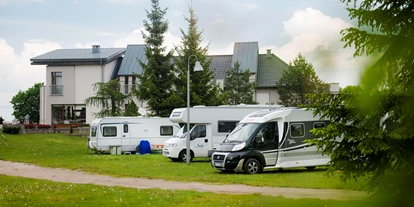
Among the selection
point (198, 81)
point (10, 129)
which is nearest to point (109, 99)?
point (198, 81)

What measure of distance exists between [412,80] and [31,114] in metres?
116

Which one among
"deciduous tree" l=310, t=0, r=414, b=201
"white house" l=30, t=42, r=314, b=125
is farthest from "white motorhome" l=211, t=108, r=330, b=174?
"white house" l=30, t=42, r=314, b=125

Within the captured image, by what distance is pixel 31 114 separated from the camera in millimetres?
111812

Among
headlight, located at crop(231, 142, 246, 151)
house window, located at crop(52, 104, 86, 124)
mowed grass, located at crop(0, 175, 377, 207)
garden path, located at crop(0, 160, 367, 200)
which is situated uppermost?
house window, located at crop(52, 104, 86, 124)

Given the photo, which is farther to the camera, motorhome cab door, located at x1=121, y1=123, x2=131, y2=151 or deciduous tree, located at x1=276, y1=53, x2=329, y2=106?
motorhome cab door, located at x1=121, y1=123, x2=131, y2=151

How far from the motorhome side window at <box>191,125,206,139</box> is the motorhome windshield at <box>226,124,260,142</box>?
562 cm

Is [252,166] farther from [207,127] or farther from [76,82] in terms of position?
[76,82]

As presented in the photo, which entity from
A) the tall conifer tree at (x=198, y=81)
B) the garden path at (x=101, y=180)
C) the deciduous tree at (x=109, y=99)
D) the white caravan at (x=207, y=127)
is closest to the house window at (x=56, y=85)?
the deciduous tree at (x=109, y=99)

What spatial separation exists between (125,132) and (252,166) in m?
16.5

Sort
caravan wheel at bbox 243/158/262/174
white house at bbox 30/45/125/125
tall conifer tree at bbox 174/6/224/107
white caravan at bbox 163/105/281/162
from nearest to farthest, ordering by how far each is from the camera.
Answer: caravan wheel at bbox 243/158/262/174 → white caravan at bbox 163/105/281/162 → tall conifer tree at bbox 174/6/224/107 → white house at bbox 30/45/125/125

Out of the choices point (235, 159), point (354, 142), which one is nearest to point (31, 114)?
point (235, 159)

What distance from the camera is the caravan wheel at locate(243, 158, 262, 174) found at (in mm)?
20484

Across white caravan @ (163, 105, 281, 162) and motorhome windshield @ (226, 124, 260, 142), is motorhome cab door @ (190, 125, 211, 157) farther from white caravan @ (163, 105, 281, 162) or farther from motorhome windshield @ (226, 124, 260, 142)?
motorhome windshield @ (226, 124, 260, 142)

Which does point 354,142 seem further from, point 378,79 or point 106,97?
point 106,97
